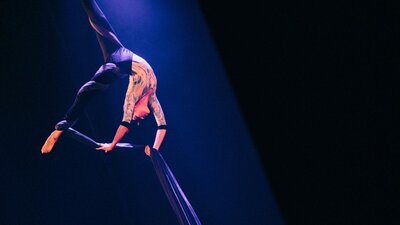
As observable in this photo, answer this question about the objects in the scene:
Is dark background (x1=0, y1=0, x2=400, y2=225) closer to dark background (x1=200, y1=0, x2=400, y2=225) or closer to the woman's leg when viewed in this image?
dark background (x1=200, y1=0, x2=400, y2=225)

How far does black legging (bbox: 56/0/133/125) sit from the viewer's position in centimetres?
190

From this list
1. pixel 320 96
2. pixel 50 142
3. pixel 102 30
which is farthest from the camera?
pixel 320 96

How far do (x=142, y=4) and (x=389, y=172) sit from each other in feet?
5.31

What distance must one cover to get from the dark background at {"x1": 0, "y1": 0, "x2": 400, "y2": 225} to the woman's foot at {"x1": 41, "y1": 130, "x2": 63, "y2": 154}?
84 millimetres

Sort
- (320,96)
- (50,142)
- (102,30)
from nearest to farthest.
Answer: (50,142) < (102,30) < (320,96)

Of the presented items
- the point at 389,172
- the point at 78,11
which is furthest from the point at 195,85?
the point at 389,172

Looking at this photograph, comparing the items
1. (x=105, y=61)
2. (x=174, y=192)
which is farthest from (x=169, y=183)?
(x=105, y=61)

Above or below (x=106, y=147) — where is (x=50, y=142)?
above

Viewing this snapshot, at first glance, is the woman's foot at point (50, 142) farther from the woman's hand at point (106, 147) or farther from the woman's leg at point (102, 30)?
the woman's leg at point (102, 30)

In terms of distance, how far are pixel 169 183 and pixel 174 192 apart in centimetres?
5

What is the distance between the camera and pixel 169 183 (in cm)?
192

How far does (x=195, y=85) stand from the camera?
2.08 m

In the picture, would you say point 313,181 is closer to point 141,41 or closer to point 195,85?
point 195,85

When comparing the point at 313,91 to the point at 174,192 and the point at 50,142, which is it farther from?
the point at 50,142
